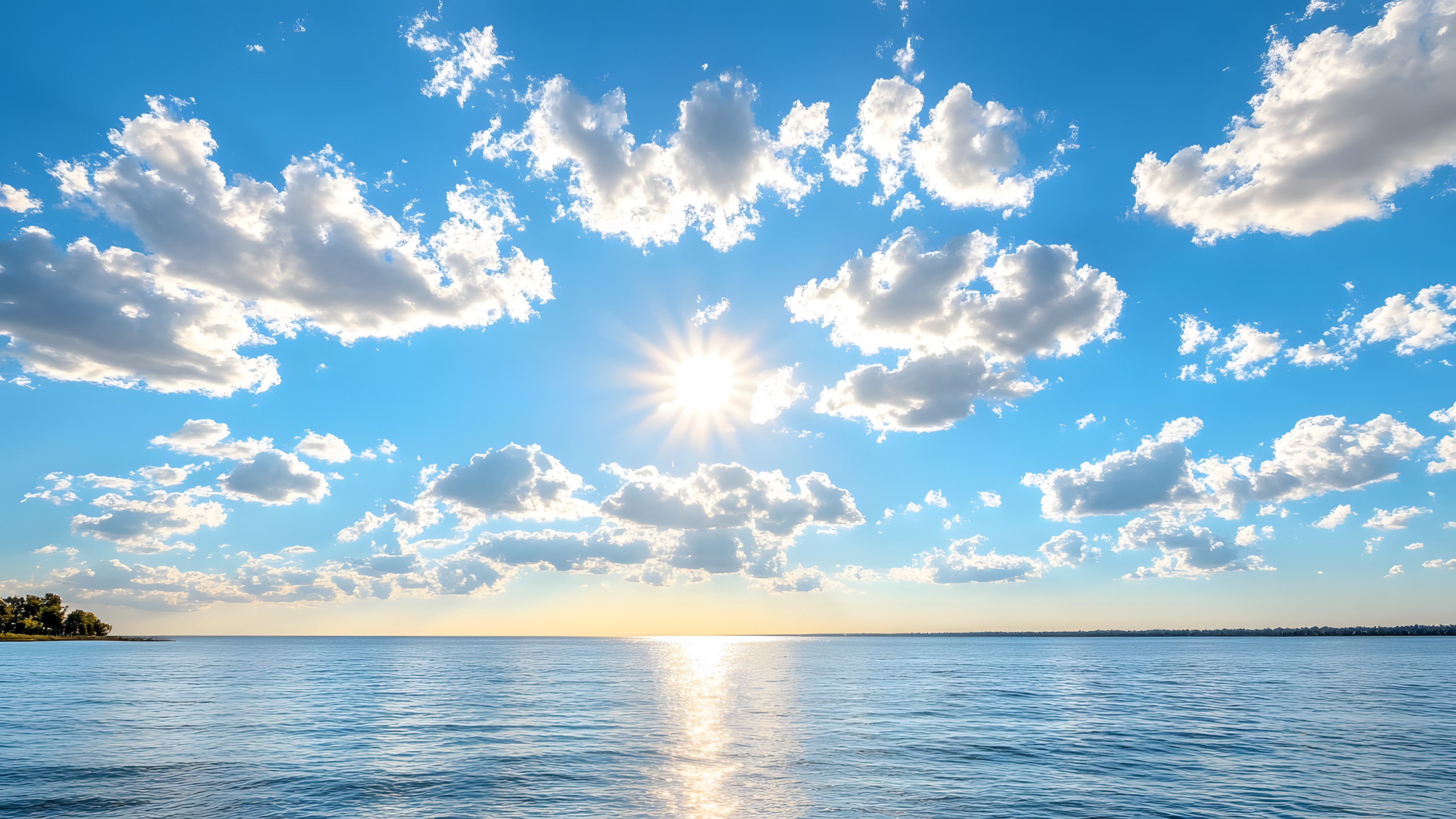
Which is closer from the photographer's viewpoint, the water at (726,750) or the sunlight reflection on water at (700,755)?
the sunlight reflection on water at (700,755)

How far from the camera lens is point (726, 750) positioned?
40125 mm

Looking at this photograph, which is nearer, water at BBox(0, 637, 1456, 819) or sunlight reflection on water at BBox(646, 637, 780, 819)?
sunlight reflection on water at BBox(646, 637, 780, 819)

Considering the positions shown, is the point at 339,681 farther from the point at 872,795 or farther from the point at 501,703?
the point at 872,795

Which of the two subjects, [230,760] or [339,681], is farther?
[339,681]

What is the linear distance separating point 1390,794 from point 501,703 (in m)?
63.3

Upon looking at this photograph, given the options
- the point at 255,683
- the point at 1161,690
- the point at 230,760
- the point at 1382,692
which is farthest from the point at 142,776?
the point at 1382,692

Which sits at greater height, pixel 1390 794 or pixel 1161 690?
pixel 1390 794

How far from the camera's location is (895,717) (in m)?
54.2

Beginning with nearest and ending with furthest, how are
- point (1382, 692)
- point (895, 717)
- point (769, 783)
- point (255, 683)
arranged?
point (769, 783) → point (895, 717) → point (1382, 692) → point (255, 683)

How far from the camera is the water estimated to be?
2850cm

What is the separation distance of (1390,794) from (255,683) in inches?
4240

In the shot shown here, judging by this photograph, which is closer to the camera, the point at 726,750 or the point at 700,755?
the point at 700,755

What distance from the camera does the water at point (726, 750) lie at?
2850 centimetres

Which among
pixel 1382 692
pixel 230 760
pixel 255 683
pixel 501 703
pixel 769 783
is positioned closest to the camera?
pixel 769 783
